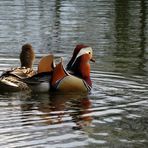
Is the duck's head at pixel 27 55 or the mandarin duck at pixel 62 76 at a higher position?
the duck's head at pixel 27 55

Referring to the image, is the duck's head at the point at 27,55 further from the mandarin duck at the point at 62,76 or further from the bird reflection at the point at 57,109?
the bird reflection at the point at 57,109

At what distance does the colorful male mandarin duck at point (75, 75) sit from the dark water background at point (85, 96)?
0.24m

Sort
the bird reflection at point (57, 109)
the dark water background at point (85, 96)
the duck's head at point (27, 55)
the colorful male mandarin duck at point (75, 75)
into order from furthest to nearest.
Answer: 1. the duck's head at point (27, 55)
2. the colorful male mandarin duck at point (75, 75)
3. the bird reflection at point (57, 109)
4. the dark water background at point (85, 96)

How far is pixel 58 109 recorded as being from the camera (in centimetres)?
1173

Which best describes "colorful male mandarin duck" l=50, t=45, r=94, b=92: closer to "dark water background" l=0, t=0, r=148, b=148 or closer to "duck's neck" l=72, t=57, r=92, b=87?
"duck's neck" l=72, t=57, r=92, b=87

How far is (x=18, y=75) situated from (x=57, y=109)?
1.76 m

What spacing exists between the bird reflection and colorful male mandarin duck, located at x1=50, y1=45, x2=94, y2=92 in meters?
0.24

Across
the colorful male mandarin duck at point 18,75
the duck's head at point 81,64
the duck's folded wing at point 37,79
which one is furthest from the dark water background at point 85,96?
the duck's head at point 81,64

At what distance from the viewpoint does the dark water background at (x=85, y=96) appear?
31.6 ft

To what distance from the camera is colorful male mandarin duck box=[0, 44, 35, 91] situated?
13.0 meters

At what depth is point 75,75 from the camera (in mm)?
13531

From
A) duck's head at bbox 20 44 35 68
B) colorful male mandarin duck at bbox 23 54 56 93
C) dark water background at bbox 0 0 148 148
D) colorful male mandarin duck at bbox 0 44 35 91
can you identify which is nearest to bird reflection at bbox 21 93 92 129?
dark water background at bbox 0 0 148 148

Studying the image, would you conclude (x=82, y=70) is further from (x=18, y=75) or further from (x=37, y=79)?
(x=18, y=75)

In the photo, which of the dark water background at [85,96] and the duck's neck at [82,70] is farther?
the duck's neck at [82,70]
